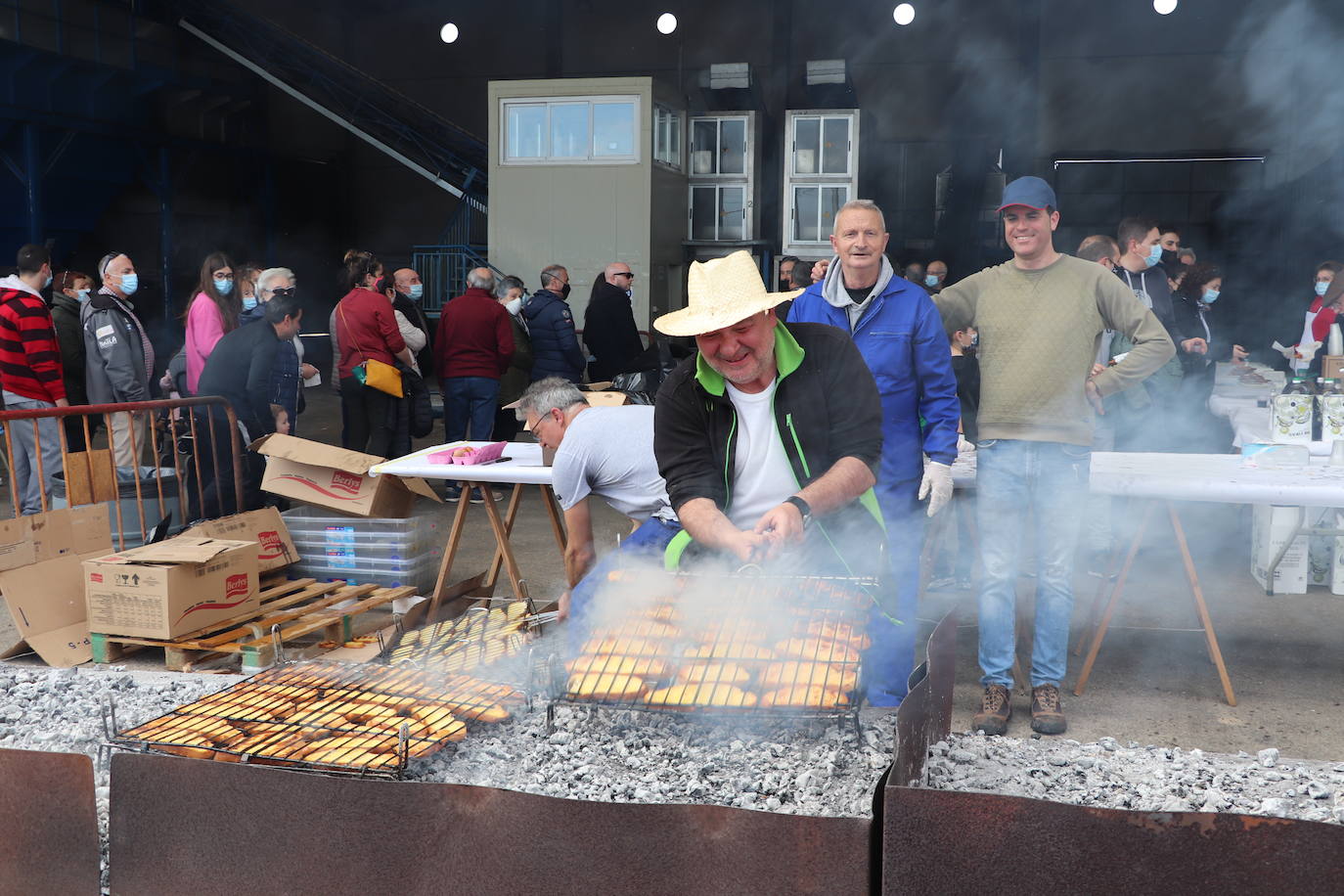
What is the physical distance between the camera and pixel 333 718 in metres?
3.08

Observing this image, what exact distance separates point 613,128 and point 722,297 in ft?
38.5

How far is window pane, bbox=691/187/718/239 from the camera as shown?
15852 millimetres

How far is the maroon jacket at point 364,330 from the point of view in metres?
7.36

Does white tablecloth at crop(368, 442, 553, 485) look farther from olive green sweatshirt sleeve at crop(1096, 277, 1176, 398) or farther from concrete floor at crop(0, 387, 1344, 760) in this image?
olive green sweatshirt sleeve at crop(1096, 277, 1176, 398)

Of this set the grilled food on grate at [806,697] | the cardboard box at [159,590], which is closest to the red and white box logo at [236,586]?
the cardboard box at [159,590]

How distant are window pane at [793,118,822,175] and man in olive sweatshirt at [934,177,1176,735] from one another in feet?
36.5

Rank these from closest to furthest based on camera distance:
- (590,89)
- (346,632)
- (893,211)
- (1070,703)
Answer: (1070,703) → (346,632) → (590,89) → (893,211)

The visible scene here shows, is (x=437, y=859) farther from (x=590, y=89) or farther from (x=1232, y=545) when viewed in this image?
(x=590, y=89)

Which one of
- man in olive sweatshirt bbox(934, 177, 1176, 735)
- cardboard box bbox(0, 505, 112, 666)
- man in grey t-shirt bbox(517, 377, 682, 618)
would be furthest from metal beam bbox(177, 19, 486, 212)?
man in olive sweatshirt bbox(934, 177, 1176, 735)

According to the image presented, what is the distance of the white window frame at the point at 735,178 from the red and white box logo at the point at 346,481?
10438mm

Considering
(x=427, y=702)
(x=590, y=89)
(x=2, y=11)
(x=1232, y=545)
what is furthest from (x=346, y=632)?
(x=2, y=11)

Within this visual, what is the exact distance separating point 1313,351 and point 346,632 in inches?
251

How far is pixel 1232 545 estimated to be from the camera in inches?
275

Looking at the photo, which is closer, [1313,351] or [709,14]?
[1313,351]
